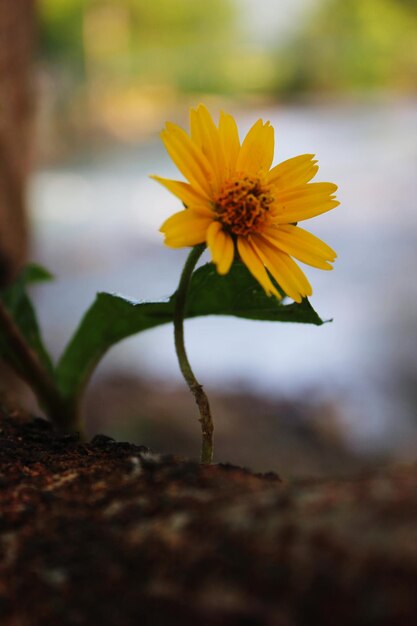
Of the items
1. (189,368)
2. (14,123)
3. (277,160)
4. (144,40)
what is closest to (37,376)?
(189,368)

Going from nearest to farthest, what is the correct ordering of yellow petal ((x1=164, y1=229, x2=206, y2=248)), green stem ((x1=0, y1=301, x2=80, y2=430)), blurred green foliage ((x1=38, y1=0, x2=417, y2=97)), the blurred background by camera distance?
yellow petal ((x1=164, y1=229, x2=206, y2=248)) → green stem ((x1=0, y1=301, x2=80, y2=430)) → the blurred background → blurred green foliage ((x1=38, y1=0, x2=417, y2=97))

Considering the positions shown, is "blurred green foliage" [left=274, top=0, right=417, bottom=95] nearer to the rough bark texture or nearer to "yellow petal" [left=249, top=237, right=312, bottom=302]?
the rough bark texture

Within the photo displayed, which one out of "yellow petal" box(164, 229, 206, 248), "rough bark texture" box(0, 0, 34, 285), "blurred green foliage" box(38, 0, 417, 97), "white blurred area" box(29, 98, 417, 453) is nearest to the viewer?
"yellow petal" box(164, 229, 206, 248)

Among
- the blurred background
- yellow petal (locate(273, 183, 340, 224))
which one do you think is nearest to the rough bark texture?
the blurred background

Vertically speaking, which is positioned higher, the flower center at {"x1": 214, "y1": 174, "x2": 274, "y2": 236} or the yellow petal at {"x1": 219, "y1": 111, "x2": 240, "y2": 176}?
the yellow petal at {"x1": 219, "y1": 111, "x2": 240, "y2": 176}

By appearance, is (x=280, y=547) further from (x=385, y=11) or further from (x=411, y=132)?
(x=385, y=11)

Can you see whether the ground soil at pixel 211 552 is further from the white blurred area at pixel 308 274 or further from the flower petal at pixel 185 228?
the white blurred area at pixel 308 274

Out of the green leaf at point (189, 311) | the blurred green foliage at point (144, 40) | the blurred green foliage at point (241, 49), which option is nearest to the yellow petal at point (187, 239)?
the green leaf at point (189, 311)
